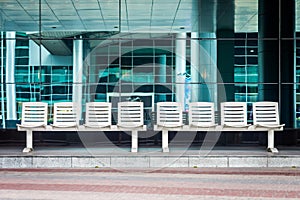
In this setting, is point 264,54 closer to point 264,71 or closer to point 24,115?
point 264,71

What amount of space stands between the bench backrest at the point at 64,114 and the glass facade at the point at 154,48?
8.11 feet

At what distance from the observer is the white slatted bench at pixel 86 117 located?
49.5 feet

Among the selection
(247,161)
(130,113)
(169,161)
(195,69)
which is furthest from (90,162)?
(195,69)

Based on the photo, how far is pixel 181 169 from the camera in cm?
1354

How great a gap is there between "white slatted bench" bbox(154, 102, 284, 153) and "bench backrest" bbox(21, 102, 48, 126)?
3.36 m

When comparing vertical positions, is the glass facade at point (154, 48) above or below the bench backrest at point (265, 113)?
above

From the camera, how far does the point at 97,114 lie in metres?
15.5

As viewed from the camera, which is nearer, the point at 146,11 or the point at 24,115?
the point at 24,115

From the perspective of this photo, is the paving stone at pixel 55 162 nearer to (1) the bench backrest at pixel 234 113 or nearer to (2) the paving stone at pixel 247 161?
(2) the paving stone at pixel 247 161

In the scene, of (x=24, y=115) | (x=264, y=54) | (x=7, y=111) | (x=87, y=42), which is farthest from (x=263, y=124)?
(x=7, y=111)

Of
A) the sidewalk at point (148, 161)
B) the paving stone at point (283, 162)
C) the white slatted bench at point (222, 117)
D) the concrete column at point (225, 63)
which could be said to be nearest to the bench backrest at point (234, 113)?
the white slatted bench at point (222, 117)

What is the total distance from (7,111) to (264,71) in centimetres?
1976

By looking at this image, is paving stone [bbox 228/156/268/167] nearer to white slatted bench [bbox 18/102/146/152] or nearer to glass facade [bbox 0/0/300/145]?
white slatted bench [bbox 18/102/146/152]

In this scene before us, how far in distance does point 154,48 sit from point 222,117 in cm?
1428
